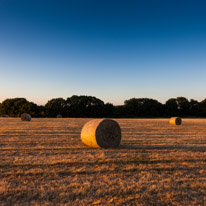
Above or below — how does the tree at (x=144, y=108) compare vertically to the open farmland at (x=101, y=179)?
above

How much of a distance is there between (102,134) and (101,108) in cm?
6021

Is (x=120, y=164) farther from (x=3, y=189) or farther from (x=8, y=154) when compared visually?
(x=8, y=154)

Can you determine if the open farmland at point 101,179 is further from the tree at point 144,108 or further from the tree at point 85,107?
the tree at point 144,108

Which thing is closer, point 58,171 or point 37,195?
point 37,195

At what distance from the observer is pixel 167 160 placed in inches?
293

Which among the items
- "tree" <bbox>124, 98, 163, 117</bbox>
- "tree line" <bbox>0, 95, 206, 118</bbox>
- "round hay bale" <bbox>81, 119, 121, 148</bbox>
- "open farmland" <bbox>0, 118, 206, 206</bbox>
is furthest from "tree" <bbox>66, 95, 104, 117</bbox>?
"open farmland" <bbox>0, 118, 206, 206</bbox>

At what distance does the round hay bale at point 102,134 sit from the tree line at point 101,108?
5585cm

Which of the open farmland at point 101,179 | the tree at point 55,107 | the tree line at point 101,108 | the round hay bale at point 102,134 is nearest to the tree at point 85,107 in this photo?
the tree line at point 101,108

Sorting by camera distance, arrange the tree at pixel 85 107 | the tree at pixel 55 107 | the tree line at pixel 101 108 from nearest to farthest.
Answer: the tree at pixel 55 107
the tree line at pixel 101 108
the tree at pixel 85 107

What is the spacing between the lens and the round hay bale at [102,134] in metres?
10.1

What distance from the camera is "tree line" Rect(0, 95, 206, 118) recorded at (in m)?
67.3

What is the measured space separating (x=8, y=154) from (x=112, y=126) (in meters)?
5.51

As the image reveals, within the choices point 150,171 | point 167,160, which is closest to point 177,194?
point 150,171

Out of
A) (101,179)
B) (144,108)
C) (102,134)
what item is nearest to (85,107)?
(144,108)
